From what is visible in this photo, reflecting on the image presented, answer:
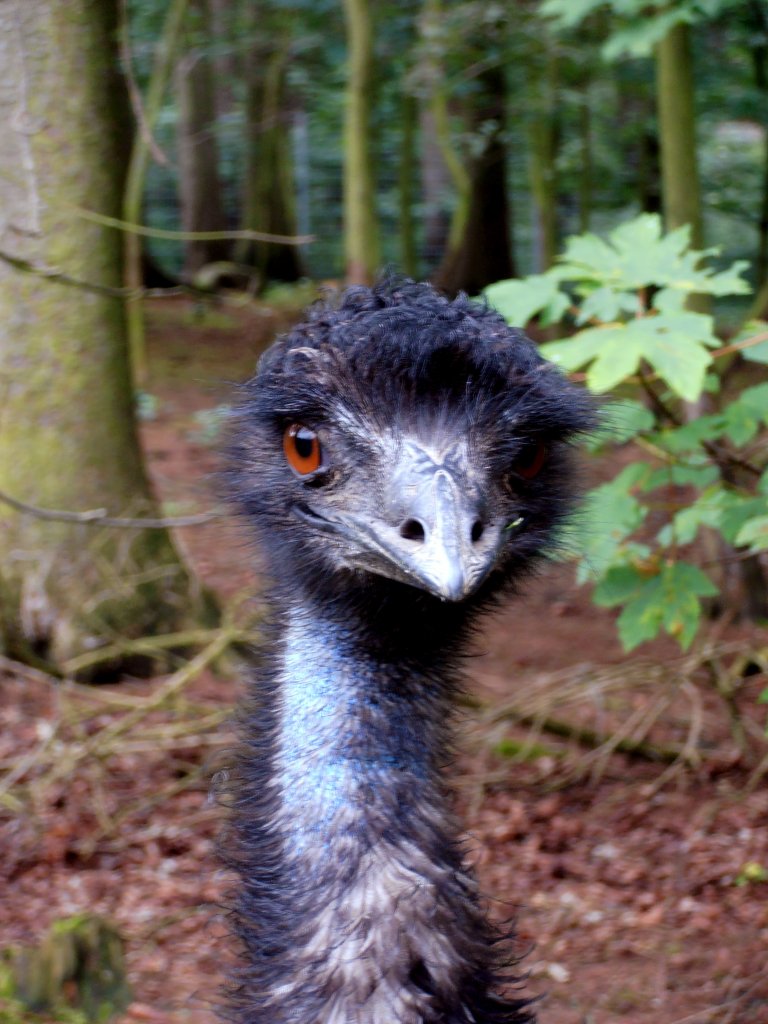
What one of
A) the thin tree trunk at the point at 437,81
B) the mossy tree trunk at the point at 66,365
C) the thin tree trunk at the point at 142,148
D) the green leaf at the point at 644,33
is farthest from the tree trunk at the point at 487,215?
the green leaf at the point at 644,33

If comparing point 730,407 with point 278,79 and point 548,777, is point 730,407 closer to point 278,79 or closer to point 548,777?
point 548,777

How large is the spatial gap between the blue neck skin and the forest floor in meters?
1.34

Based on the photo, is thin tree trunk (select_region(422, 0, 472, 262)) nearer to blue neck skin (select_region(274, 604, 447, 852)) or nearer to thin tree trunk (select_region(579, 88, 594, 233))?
thin tree trunk (select_region(579, 88, 594, 233))

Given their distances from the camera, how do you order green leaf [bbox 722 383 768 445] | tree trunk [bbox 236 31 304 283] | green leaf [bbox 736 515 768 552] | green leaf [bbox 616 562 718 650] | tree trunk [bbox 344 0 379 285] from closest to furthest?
1. green leaf [bbox 736 515 768 552]
2. green leaf [bbox 722 383 768 445]
3. green leaf [bbox 616 562 718 650]
4. tree trunk [bbox 344 0 379 285]
5. tree trunk [bbox 236 31 304 283]

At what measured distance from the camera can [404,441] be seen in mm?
1728

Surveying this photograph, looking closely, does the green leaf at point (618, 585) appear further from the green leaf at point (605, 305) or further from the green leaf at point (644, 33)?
the green leaf at point (644, 33)

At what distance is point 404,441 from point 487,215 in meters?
11.4

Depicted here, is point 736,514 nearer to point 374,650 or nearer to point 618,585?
point 618,585

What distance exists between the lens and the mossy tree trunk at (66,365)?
4676 mm

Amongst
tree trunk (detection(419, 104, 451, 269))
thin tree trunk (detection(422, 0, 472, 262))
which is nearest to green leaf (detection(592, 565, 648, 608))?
thin tree trunk (detection(422, 0, 472, 262))

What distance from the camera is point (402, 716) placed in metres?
1.88

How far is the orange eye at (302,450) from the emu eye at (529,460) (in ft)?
0.95

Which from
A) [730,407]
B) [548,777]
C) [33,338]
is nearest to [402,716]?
[730,407]

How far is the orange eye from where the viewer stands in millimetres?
1841
